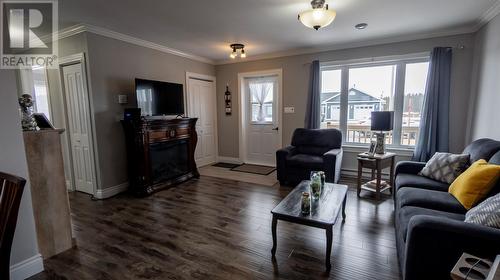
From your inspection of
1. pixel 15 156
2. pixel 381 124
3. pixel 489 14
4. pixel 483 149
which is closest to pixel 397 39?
pixel 489 14

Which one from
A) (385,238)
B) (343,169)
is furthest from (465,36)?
(385,238)

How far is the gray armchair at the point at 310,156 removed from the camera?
12.1ft

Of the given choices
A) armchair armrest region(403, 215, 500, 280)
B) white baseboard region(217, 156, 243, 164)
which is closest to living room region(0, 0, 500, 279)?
armchair armrest region(403, 215, 500, 280)

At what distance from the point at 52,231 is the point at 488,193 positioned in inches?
147

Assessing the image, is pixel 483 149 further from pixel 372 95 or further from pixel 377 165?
pixel 372 95

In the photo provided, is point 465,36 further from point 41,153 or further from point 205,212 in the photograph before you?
point 41,153

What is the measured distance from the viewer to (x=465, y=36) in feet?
11.6

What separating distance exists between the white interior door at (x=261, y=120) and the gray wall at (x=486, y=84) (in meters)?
3.18

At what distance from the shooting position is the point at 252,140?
5.64 metres

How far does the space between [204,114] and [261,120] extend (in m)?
1.33

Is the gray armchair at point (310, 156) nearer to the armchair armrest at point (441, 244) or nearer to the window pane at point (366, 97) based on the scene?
the window pane at point (366, 97)

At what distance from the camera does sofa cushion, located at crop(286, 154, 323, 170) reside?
3.77 m

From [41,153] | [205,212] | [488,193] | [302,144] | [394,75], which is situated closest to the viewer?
[488,193]

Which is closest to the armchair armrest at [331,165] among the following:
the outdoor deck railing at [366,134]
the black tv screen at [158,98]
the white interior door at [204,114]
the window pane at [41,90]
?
the outdoor deck railing at [366,134]
